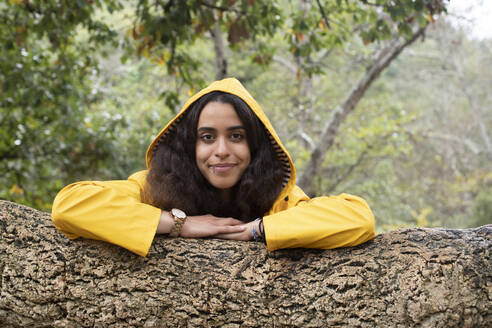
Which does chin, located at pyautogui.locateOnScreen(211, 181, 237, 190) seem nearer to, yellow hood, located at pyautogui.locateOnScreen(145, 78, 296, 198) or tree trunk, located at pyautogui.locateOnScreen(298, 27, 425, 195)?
yellow hood, located at pyautogui.locateOnScreen(145, 78, 296, 198)

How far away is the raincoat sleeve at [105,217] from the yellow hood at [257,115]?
Answer: 553 millimetres

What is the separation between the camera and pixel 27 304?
1610 mm

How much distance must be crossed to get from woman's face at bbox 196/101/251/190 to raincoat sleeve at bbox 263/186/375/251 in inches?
17.7

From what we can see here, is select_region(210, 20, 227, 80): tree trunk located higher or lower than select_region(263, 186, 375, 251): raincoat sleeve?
higher

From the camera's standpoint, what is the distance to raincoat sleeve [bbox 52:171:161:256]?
162cm

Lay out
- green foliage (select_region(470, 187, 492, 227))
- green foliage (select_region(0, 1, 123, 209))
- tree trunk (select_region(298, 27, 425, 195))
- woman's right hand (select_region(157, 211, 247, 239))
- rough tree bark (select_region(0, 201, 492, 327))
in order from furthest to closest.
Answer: green foliage (select_region(470, 187, 492, 227))
tree trunk (select_region(298, 27, 425, 195))
green foliage (select_region(0, 1, 123, 209))
woman's right hand (select_region(157, 211, 247, 239))
rough tree bark (select_region(0, 201, 492, 327))

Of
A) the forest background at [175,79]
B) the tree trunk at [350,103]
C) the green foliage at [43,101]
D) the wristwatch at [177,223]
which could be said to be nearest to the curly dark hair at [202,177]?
the wristwatch at [177,223]

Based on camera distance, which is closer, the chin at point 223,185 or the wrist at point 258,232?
the wrist at point 258,232

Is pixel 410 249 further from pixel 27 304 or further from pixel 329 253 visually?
pixel 27 304

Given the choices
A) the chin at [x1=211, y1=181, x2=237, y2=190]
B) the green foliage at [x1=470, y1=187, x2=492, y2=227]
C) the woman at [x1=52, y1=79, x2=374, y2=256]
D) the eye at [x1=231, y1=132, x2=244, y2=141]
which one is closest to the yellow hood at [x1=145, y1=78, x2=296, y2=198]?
the woman at [x1=52, y1=79, x2=374, y2=256]

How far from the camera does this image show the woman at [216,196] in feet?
5.41

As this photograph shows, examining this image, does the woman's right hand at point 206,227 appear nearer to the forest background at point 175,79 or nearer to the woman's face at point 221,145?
the woman's face at point 221,145

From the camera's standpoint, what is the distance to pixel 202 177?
2.19 m

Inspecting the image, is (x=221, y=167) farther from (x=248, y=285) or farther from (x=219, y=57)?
(x=219, y=57)
